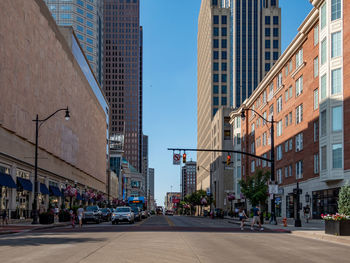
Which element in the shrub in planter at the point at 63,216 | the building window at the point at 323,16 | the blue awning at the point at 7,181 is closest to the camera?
the blue awning at the point at 7,181

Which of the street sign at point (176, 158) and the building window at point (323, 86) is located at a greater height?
the building window at point (323, 86)

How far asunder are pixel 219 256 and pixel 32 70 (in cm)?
4194

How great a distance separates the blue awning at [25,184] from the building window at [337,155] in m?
29.4

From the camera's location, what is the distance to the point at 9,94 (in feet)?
148

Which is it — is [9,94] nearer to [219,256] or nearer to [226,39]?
[219,256]

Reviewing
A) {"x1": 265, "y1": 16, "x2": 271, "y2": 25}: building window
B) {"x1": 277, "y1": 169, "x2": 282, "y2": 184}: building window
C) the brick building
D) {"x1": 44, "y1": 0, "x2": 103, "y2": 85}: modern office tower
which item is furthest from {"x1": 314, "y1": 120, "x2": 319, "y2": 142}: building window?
{"x1": 265, "y1": 16, "x2": 271, "y2": 25}: building window

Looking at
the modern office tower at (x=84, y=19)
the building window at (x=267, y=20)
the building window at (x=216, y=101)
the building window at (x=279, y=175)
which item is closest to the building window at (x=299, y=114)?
the building window at (x=279, y=175)

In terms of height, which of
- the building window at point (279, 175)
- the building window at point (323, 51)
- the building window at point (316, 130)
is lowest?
the building window at point (279, 175)

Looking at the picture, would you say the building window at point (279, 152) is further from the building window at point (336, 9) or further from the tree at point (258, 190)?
the building window at point (336, 9)

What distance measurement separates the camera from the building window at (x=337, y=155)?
4503 cm

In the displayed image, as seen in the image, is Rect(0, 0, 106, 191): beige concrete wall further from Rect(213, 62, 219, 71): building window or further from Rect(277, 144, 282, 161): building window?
Rect(213, 62, 219, 71): building window

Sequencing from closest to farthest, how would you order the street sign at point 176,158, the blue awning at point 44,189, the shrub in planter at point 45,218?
the shrub in planter at point 45,218, the street sign at point 176,158, the blue awning at point 44,189

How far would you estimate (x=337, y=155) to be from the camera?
4553cm

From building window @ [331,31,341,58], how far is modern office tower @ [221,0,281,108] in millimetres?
104573
